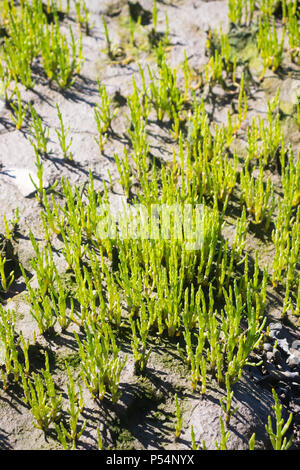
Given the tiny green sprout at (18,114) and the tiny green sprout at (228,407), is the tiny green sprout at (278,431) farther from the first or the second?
the tiny green sprout at (18,114)

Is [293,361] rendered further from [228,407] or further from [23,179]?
[23,179]

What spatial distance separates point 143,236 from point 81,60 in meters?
2.88

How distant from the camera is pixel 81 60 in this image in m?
5.15

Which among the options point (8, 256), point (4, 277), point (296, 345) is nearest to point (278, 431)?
point (296, 345)

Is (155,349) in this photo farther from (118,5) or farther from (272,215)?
(118,5)

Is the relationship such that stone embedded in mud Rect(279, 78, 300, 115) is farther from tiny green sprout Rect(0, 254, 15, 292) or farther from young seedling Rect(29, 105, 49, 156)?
tiny green sprout Rect(0, 254, 15, 292)

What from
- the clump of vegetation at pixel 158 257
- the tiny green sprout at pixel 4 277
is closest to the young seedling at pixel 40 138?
the clump of vegetation at pixel 158 257

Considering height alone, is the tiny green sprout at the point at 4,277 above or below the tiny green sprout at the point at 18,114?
below

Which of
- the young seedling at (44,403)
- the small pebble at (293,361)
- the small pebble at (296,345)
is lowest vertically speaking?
the small pebble at (293,361)

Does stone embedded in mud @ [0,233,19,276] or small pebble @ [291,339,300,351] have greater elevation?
stone embedded in mud @ [0,233,19,276]

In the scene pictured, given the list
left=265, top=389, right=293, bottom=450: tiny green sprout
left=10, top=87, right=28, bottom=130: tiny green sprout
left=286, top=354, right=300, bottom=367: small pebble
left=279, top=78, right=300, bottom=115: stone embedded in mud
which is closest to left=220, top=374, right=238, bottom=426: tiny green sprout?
left=265, top=389, right=293, bottom=450: tiny green sprout

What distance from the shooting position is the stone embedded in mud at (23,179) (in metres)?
3.87

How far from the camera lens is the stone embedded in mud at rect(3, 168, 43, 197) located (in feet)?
12.7

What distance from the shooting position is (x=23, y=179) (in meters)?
3.95
